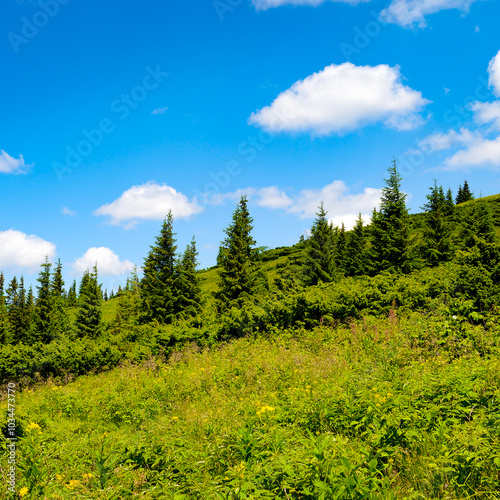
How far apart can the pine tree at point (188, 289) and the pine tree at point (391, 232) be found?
15629 millimetres

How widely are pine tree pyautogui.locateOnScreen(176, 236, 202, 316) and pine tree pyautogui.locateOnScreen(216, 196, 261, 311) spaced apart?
112 inches

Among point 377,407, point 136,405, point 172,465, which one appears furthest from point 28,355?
point 377,407

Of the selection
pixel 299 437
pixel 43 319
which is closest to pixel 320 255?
pixel 299 437

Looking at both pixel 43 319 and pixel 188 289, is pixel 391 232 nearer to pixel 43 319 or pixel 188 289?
pixel 188 289

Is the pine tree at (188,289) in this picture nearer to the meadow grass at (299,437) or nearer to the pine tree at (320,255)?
the pine tree at (320,255)

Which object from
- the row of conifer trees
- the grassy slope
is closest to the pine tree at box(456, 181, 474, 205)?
the grassy slope

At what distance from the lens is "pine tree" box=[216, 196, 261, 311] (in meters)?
A: 27.4

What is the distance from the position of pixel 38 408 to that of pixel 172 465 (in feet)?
22.7

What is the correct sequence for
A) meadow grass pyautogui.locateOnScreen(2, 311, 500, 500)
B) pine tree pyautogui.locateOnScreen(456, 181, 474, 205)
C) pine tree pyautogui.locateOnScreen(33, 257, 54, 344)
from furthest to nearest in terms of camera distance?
pine tree pyautogui.locateOnScreen(456, 181, 474, 205) → pine tree pyautogui.locateOnScreen(33, 257, 54, 344) → meadow grass pyautogui.locateOnScreen(2, 311, 500, 500)

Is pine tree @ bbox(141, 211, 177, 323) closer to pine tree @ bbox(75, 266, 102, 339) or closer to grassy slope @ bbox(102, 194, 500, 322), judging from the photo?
pine tree @ bbox(75, 266, 102, 339)

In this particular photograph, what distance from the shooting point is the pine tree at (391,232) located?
86.3ft

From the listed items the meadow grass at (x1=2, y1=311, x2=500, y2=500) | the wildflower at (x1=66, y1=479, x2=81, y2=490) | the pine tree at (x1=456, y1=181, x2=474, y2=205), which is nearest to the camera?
the meadow grass at (x1=2, y1=311, x2=500, y2=500)

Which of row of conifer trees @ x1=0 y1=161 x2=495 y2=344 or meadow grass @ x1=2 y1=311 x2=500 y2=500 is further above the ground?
row of conifer trees @ x1=0 y1=161 x2=495 y2=344

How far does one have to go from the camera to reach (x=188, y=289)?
30.3 m
